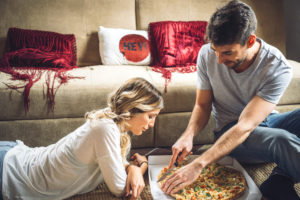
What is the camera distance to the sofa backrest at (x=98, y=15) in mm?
2289

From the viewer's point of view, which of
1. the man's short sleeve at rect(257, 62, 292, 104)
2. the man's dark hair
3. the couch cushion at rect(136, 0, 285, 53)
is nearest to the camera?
the man's dark hair

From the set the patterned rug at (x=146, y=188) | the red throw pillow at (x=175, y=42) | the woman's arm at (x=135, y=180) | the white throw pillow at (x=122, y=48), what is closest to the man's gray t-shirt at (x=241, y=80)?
the patterned rug at (x=146, y=188)

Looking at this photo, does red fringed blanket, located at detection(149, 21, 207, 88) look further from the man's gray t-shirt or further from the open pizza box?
the open pizza box

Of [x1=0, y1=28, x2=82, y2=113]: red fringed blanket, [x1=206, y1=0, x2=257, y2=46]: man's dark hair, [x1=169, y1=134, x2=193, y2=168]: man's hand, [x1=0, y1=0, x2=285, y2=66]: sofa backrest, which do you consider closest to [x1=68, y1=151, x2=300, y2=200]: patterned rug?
[x1=169, y1=134, x2=193, y2=168]: man's hand

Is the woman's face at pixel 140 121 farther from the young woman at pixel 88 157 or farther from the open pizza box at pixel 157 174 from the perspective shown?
the open pizza box at pixel 157 174

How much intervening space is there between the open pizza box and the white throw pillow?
3.29 ft

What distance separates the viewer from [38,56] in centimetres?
208

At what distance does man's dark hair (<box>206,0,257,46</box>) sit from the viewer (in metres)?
1.23

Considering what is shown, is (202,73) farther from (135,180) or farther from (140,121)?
(135,180)

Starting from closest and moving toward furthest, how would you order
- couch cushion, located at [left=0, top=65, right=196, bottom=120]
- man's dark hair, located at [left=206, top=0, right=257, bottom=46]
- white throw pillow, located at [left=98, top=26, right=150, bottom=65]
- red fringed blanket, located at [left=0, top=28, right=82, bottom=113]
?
man's dark hair, located at [left=206, top=0, right=257, bottom=46] → couch cushion, located at [left=0, top=65, right=196, bottom=120] → red fringed blanket, located at [left=0, top=28, right=82, bottom=113] → white throw pillow, located at [left=98, top=26, right=150, bottom=65]

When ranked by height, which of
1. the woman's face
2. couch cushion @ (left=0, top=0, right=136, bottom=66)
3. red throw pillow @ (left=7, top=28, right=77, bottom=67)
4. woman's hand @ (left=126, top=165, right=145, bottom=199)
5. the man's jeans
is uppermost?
couch cushion @ (left=0, top=0, right=136, bottom=66)

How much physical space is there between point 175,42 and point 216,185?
4.21 feet

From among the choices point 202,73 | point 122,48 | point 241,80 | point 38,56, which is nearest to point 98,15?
point 122,48

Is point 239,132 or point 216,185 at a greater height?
point 239,132
